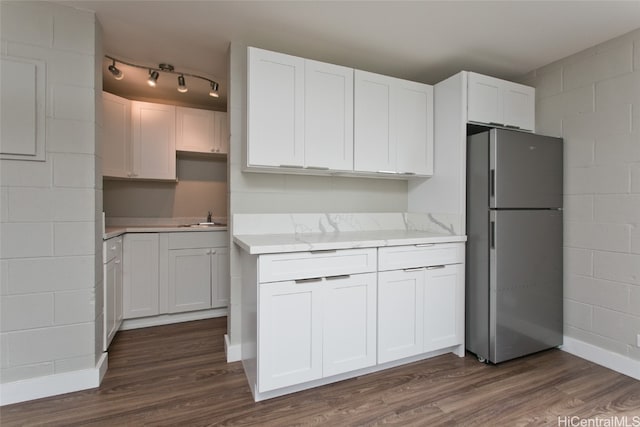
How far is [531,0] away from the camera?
176 centimetres

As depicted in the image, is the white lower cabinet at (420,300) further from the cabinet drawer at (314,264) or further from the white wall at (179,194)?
the white wall at (179,194)

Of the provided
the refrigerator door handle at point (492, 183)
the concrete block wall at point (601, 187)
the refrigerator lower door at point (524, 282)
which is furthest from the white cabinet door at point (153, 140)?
the concrete block wall at point (601, 187)

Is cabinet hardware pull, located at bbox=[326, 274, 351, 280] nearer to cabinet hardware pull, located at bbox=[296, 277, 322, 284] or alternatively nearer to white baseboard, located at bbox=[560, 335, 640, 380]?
cabinet hardware pull, located at bbox=[296, 277, 322, 284]

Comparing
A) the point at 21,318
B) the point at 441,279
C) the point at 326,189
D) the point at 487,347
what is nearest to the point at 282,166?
the point at 326,189

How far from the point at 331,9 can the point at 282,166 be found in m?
1.02

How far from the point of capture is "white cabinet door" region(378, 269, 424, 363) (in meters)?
2.00

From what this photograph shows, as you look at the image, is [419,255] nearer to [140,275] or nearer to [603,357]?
[603,357]

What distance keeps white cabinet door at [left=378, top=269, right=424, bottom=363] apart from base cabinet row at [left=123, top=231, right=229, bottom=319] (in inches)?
70.1

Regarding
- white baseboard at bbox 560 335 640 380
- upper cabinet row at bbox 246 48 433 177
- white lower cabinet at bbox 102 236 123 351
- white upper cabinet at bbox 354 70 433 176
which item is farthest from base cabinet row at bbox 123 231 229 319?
white baseboard at bbox 560 335 640 380

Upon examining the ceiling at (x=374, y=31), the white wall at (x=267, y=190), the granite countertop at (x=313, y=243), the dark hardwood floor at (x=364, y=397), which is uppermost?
the ceiling at (x=374, y=31)

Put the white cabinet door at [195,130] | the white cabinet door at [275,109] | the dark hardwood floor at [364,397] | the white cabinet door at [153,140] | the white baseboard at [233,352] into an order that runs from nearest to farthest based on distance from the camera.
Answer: the dark hardwood floor at [364,397] < the white cabinet door at [275,109] < the white baseboard at [233,352] < the white cabinet door at [153,140] < the white cabinet door at [195,130]

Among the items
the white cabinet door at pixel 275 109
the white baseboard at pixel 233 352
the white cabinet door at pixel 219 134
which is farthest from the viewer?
the white cabinet door at pixel 219 134

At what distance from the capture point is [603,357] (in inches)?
85.6

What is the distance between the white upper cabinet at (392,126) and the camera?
7.50 ft
